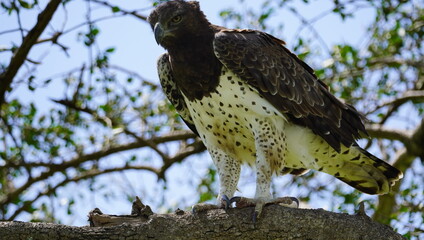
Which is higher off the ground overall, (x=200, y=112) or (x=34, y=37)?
(x=34, y=37)

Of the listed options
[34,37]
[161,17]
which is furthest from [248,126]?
[34,37]

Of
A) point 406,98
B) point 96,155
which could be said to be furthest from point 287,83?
point 96,155

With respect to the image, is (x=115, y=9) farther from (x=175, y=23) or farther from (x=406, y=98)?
(x=406, y=98)

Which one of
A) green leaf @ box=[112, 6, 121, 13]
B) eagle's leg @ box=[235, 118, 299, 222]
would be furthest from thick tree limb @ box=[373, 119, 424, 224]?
green leaf @ box=[112, 6, 121, 13]

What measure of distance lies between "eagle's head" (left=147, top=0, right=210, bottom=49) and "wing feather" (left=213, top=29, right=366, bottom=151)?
280mm

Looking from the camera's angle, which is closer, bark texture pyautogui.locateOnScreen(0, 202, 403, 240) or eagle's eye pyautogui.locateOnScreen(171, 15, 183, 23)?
bark texture pyautogui.locateOnScreen(0, 202, 403, 240)

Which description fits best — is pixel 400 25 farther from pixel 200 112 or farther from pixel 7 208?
pixel 7 208

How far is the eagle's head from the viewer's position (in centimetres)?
645

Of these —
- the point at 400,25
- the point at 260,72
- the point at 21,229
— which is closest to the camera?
the point at 21,229

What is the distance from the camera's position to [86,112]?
8375 millimetres

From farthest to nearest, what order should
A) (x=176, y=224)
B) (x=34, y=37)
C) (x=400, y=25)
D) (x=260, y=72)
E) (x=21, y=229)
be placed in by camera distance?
(x=400, y=25), (x=34, y=37), (x=260, y=72), (x=176, y=224), (x=21, y=229)

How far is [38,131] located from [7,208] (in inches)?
42.1

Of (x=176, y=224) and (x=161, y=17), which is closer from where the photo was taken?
(x=176, y=224)

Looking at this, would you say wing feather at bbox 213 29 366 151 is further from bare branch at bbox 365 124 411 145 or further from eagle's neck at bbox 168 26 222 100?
bare branch at bbox 365 124 411 145
